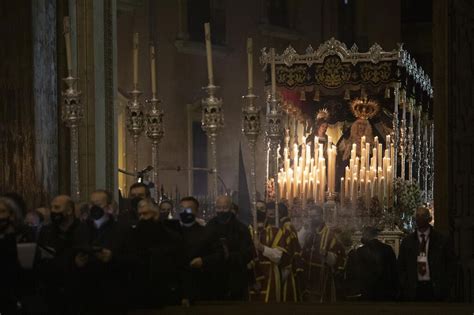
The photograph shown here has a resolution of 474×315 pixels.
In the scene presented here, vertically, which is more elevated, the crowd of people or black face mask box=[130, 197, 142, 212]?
black face mask box=[130, 197, 142, 212]

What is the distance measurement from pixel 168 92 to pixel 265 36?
144 inches

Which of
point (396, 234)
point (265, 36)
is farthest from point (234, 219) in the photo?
point (265, 36)

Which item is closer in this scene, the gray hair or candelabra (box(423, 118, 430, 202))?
the gray hair

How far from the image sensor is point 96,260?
12.9 m

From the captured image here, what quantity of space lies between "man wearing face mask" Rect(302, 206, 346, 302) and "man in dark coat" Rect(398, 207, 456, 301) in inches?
122

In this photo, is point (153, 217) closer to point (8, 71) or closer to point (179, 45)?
point (8, 71)

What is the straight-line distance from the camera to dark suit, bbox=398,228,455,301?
15367 millimetres

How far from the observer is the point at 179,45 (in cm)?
3061

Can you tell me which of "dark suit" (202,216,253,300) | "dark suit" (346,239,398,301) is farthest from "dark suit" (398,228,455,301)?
"dark suit" (202,216,253,300)

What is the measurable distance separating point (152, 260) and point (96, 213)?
0.69m

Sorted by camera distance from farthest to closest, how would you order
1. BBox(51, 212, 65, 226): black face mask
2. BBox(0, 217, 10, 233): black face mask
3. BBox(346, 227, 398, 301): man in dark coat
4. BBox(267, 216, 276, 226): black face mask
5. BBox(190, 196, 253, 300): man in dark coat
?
BBox(267, 216, 276, 226): black face mask, BBox(346, 227, 398, 301): man in dark coat, BBox(190, 196, 253, 300): man in dark coat, BBox(51, 212, 65, 226): black face mask, BBox(0, 217, 10, 233): black face mask

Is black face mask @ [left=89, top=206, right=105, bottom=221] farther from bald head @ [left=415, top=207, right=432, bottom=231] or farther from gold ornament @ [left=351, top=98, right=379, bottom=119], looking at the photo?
gold ornament @ [left=351, top=98, right=379, bottom=119]

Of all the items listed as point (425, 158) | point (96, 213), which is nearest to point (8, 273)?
point (96, 213)

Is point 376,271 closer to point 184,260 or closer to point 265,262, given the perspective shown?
point 265,262
